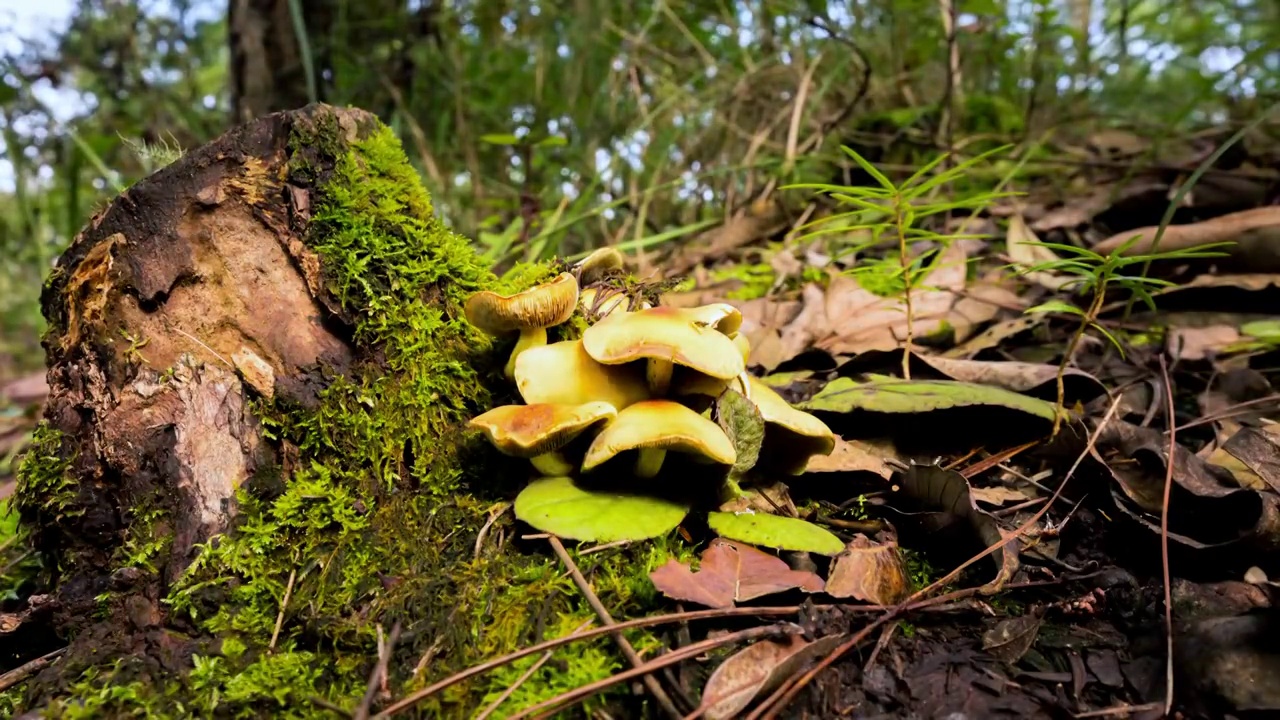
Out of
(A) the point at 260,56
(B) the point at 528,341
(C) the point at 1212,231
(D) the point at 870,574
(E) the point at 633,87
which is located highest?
(A) the point at 260,56

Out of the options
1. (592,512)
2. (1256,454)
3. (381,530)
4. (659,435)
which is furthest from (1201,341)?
(381,530)

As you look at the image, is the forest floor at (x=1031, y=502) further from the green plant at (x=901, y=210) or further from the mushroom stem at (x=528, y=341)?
the mushroom stem at (x=528, y=341)

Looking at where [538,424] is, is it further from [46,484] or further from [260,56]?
[260,56]

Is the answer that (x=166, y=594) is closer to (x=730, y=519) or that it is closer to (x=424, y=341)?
(x=424, y=341)

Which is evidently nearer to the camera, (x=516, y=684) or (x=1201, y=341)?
(x=516, y=684)

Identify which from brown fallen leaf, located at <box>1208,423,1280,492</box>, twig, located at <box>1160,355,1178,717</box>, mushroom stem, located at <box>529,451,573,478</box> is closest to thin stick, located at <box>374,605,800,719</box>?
mushroom stem, located at <box>529,451,573,478</box>

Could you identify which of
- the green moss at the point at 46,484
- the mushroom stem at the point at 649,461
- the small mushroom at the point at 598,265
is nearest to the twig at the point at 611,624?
the mushroom stem at the point at 649,461
